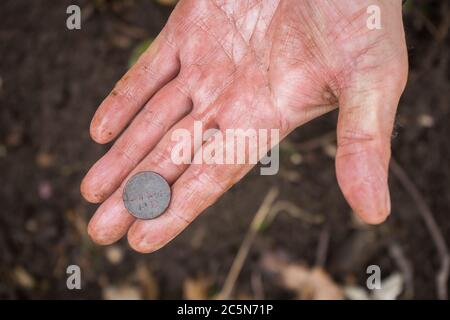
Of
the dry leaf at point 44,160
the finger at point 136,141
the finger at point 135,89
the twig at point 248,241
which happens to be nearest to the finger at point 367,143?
the finger at point 136,141

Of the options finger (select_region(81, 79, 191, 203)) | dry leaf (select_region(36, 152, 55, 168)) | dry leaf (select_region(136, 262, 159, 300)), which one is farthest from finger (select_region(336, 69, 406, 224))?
dry leaf (select_region(36, 152, 55, 168))

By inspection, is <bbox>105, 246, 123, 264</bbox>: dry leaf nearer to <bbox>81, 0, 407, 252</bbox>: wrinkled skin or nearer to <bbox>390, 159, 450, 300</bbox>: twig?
<bbox>81, 0, 407, 252</bbox>: wrinkled skin

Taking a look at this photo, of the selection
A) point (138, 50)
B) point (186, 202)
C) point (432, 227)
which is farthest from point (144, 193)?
point (432, 227)

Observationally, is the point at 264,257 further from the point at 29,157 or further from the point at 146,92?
the point at 29,157

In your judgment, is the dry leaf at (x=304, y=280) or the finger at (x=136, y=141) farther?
the dry leaf at (x=304, y=280)

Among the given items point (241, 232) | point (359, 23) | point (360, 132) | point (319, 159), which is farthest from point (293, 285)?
point (359, 23)

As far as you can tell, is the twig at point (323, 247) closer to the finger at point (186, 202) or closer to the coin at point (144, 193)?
the finger at point (186, 202)
